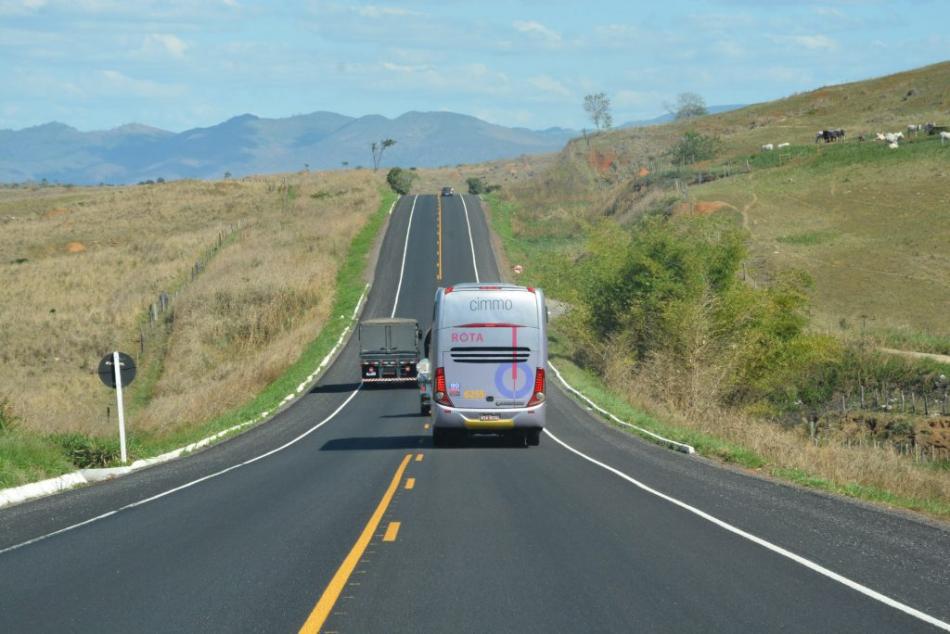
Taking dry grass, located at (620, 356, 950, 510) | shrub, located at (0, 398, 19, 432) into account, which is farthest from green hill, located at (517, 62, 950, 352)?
shrub, located at (0, 398, 19, 432)

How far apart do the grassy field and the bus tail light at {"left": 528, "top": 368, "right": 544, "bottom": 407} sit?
958cm

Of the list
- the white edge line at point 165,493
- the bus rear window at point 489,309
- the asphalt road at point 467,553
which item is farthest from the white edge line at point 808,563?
the white edge line at point 165,493

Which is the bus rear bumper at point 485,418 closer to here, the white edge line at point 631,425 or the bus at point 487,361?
the bus at point 487,361

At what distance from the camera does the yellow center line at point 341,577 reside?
7.82m

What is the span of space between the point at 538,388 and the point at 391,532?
1080 centimetres

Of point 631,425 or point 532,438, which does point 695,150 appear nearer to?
point 631,425

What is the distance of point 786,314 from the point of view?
133 ft

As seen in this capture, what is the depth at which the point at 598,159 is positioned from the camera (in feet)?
433

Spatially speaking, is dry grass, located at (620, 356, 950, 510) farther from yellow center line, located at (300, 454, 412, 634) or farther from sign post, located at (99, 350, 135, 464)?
sign post, located at (99, 350, 135, 464)

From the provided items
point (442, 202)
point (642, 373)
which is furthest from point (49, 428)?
point (442, 202)

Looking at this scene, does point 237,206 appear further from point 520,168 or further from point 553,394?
point 520,168

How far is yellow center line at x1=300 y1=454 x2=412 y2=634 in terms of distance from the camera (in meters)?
7.82

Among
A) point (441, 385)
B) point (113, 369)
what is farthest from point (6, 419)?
point (441, 385)

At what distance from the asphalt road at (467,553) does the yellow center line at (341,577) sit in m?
0.03
